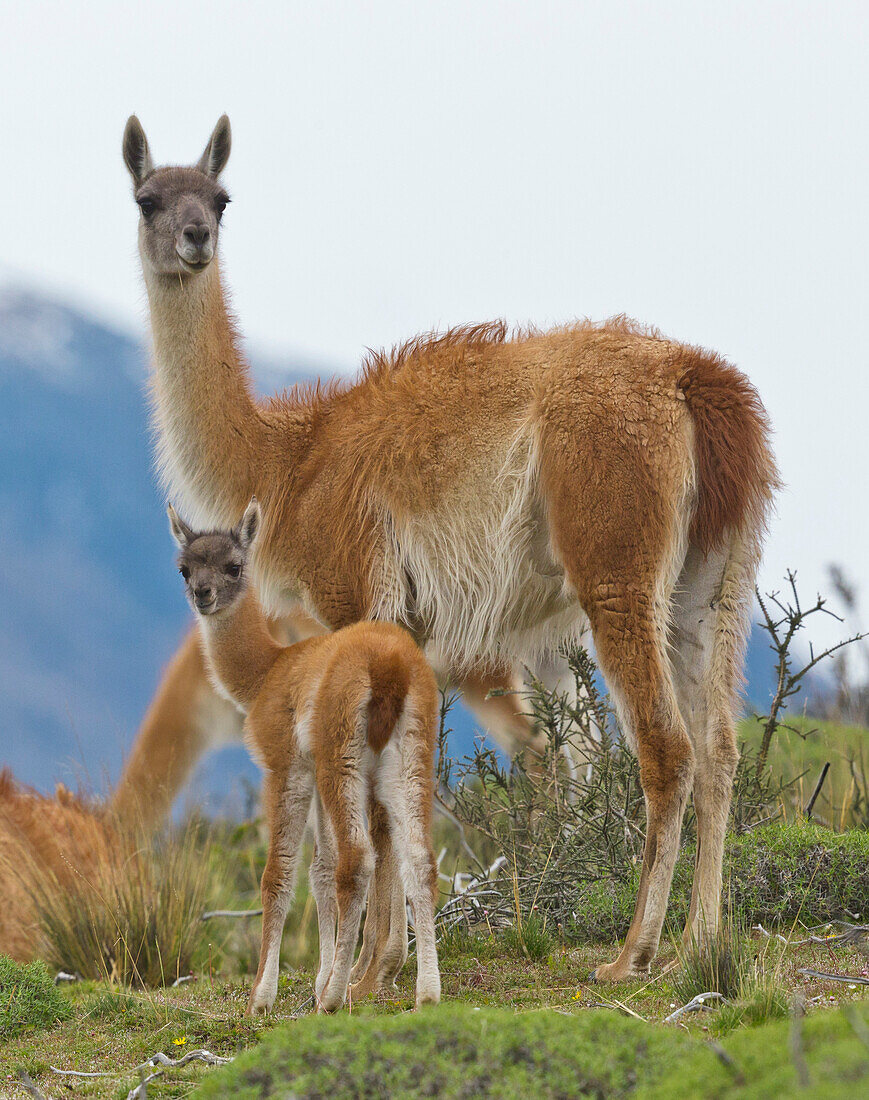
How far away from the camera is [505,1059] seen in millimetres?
2615

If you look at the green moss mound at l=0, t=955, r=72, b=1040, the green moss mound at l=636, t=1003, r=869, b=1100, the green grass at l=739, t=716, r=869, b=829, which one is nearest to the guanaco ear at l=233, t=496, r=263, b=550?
the green moss mound at l=0, t=955, r=72, b=1040

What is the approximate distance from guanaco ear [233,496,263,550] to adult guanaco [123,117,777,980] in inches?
16.2

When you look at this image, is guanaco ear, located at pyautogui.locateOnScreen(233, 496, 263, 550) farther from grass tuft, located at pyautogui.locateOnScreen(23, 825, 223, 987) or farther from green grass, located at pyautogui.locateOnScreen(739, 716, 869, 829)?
green grass, located at pyautogui.locateOnScreen(739, 716, 869, 829)

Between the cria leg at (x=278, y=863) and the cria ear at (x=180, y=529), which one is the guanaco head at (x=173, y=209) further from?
the cria leg at (x=278, y=863)

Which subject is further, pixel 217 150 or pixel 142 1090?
pixel 217 150

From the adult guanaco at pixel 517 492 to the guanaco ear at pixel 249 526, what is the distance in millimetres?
412

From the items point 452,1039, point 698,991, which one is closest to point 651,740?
point 698,991

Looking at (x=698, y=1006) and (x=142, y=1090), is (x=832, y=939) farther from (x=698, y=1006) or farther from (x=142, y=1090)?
(x=142, y=1090)

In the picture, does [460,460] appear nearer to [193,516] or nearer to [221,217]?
[193,516]

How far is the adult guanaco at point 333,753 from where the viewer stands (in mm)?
4336

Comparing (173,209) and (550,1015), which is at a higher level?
(173,209)

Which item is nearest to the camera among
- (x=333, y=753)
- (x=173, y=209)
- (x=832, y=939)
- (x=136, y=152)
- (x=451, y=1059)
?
(x=451, y=1059)

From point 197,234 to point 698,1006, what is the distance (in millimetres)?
4283

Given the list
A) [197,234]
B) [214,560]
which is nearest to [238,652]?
[214,560]
